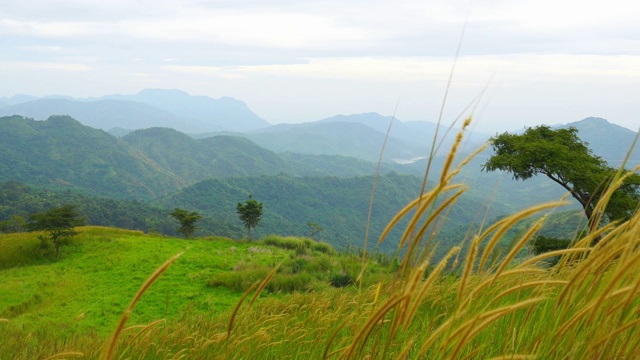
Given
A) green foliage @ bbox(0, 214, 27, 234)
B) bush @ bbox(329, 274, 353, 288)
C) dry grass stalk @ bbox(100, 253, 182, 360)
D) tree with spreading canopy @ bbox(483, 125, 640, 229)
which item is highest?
tree with spreading canopy @ bbox(483, 125, 640, 229)

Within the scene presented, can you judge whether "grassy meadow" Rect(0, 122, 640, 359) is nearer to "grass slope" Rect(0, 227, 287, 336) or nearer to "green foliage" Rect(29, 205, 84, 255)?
"grass slope" Rect(0, 227, 287, 336)

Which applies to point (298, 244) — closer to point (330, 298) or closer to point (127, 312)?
point (330, 298)

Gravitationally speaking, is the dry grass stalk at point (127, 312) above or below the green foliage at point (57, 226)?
above

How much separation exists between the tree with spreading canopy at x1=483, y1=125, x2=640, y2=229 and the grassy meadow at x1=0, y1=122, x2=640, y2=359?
35.3 ft

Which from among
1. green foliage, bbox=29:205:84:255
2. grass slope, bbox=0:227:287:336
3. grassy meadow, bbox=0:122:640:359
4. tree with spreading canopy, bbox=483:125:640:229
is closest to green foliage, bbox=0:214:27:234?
grassy meadow, bbox=0:122:640:359

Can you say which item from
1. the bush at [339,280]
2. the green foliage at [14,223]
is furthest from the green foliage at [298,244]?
the green foliage at [14,223]

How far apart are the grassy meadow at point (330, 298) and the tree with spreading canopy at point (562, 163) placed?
1075cm

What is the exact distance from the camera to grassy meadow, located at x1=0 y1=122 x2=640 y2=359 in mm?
1306

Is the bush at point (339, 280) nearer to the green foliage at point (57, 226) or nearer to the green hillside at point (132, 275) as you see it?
the green hillside at point (132, 275)

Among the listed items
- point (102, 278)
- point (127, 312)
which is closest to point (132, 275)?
point (102, 278)

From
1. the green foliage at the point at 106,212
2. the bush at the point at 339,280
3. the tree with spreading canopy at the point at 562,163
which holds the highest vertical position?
the tree with spreading canopy at the point at 562,163

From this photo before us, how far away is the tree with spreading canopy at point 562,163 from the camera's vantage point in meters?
20.9

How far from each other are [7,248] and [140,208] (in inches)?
4199

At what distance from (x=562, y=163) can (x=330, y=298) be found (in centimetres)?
2219
